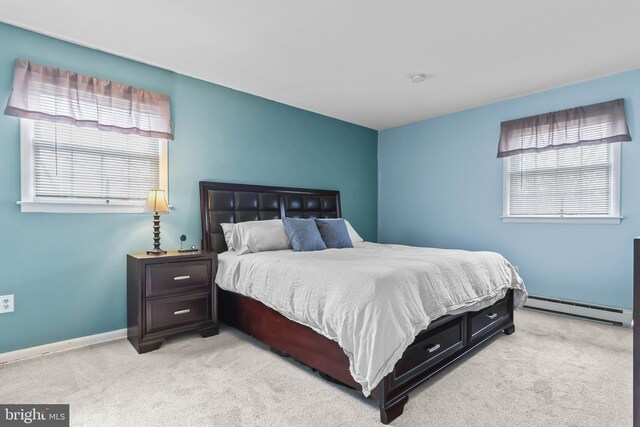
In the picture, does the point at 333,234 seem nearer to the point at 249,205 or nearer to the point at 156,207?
the point at 249,205

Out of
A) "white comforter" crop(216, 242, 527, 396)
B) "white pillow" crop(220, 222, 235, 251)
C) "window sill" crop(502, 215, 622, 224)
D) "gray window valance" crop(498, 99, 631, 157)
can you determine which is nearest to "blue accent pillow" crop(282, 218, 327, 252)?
"white comforter" crop(216, 242, 527, 396)

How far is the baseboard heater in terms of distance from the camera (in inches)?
125

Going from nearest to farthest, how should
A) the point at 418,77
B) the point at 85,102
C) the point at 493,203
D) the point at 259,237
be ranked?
the point at 85,102 < the point at 259,237 < the point at 418,77 < the point at 493,203

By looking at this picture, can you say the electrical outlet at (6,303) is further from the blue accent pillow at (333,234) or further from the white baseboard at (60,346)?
the blue accent pillow at (333,234)

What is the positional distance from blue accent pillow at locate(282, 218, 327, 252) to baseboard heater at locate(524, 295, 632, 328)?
2503 mm

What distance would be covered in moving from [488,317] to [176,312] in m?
2.51

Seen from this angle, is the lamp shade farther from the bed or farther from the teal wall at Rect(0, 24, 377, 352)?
the bed

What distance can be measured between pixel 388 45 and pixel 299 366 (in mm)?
2558

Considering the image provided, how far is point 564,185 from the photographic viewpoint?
11.8 ft

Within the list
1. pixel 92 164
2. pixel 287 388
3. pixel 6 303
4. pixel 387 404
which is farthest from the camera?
pixel 92 164

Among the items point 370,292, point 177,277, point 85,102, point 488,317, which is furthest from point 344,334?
point 85,102

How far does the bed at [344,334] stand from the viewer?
1.73 meters

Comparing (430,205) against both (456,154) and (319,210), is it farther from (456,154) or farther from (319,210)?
(319,210)

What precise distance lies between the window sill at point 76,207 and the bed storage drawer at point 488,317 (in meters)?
2.92
